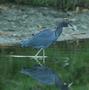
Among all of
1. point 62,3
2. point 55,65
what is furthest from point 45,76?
point 62,3

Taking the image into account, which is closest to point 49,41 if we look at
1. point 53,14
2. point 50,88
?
point 50,88

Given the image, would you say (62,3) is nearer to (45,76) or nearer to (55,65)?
(55,65)

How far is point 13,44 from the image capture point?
11172 millimetres

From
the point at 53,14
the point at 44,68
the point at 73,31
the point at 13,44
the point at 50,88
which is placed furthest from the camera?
the point at 53,14

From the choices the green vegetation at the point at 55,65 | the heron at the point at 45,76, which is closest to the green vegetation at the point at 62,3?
the green vegetation at the point at 55,65

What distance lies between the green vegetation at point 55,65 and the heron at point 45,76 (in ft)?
0.25

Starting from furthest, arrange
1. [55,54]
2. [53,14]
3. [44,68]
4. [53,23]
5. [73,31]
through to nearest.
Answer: [53,14]
[53,23]
[73,31]
[55,54]
[44,68]

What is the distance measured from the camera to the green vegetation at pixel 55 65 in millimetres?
7703

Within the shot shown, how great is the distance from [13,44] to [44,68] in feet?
8.35

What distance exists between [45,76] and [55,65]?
47.3 inches

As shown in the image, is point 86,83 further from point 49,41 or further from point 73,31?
point 73,31

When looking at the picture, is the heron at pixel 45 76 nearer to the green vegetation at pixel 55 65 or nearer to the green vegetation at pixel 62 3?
the green vegetation at pixel 55 65

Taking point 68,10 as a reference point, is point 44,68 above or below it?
above

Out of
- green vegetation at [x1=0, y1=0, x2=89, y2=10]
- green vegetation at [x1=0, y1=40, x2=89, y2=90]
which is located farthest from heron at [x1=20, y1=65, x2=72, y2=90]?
green vegetation at [x1=0, y1=0, x2=89, y2=10]
